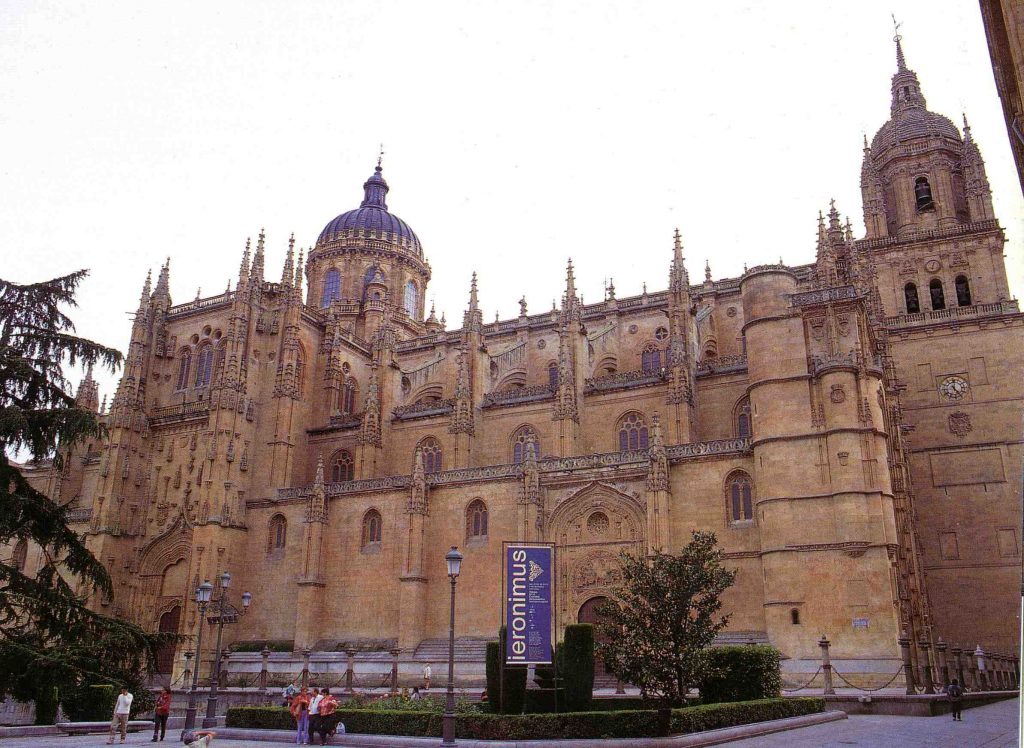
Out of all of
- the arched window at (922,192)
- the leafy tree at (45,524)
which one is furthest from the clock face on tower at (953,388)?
the leafy tree at (45,524)

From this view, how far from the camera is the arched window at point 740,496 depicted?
33.4m

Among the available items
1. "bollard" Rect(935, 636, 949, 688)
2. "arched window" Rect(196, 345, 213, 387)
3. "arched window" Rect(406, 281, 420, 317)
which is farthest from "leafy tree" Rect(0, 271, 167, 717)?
"arched window" Rect(406, 281, 420, 317)

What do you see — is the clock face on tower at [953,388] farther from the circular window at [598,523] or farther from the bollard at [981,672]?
the circular window at [598,523]

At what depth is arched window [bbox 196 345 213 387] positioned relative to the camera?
49103mm

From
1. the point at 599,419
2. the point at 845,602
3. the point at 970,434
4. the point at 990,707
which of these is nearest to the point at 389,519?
the point at 599,419

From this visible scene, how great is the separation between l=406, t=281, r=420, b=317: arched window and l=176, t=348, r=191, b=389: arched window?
63.2 feet

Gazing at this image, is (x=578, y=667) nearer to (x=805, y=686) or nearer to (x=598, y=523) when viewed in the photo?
(x=805, y=686)

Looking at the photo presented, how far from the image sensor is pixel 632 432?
41500mm

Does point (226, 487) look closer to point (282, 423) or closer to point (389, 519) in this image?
point (282, 423)

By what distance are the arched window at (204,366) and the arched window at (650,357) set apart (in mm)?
23804

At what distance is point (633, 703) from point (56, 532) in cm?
1364

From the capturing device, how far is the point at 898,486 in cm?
3478

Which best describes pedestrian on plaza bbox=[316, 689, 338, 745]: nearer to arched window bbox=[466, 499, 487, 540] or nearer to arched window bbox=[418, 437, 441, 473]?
arched window bbox=[466, 499, 487, 540]

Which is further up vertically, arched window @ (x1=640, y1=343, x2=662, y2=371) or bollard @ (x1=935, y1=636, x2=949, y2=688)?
arched window @ (x1=640, y1=343, x2=662, y2=371)
